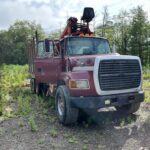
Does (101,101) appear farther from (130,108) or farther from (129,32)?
(129,32)

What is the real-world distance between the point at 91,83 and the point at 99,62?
0.51 meters

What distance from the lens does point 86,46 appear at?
27.0 feet

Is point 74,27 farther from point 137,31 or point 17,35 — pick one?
point 17,35

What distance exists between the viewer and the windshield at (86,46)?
802 centimetres

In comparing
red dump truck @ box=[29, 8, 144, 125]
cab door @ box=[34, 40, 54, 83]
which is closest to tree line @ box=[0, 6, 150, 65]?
cab door @ box=[34, 40, 54, 83]

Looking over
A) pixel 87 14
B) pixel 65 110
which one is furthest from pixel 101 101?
pixel 87 14

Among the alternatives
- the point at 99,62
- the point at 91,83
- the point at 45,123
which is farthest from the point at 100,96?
the point at 45,123

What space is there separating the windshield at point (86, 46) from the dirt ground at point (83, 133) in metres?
1.72

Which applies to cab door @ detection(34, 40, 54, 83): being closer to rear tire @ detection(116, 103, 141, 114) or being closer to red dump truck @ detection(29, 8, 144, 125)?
red dump truck @ detection(29, 8, 144, 125)

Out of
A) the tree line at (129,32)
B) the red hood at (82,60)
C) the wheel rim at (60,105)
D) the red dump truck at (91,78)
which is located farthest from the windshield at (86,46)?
the tree line at (129,32)

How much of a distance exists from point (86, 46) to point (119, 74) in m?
1.65

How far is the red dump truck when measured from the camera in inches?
265

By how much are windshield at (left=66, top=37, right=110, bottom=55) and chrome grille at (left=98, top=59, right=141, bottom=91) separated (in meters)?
1.31

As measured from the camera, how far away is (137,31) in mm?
30609
